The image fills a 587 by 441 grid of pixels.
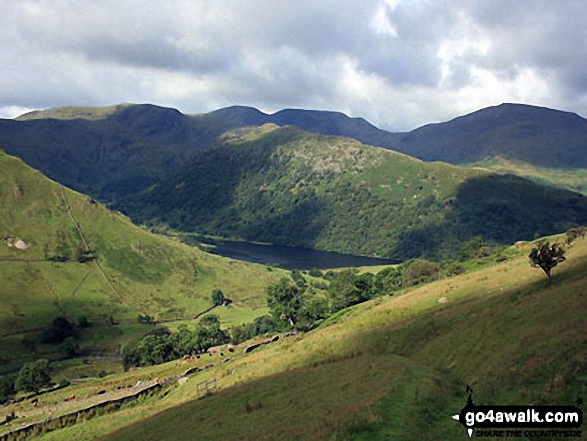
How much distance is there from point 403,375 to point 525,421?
14117 millimetres

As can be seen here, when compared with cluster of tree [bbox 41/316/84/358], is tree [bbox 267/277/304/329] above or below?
above

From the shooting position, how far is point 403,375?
33.4m

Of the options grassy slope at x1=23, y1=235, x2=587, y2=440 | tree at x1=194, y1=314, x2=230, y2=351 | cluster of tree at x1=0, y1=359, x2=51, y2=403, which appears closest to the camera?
grassy slope at x1=23, y1=235, x2=587, y2=440

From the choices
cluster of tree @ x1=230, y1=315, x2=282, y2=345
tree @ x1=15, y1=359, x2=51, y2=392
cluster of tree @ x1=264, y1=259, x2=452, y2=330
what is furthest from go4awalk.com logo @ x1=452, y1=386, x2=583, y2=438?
tree @ x1=15, y1=359, x2=51, y2=392

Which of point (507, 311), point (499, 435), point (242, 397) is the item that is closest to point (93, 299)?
point (242, 397)

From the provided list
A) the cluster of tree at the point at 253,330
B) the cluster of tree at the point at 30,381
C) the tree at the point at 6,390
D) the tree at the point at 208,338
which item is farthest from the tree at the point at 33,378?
the cluster of tree at the point at 253,330

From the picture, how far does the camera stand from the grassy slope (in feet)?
80.5

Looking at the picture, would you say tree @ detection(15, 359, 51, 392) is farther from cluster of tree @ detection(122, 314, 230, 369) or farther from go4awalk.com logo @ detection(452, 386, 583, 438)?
go4awalk.com logo @ detection(452, 386, 583, 438)

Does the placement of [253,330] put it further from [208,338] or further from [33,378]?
[33,378]

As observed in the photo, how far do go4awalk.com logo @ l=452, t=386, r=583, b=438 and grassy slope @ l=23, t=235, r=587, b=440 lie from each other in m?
1.45

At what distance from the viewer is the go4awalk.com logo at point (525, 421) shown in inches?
744

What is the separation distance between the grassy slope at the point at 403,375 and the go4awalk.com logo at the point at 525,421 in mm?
1447

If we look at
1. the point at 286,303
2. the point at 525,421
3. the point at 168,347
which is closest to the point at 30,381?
the point at 168,347

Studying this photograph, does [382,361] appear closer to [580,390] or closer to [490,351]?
[490,351]
